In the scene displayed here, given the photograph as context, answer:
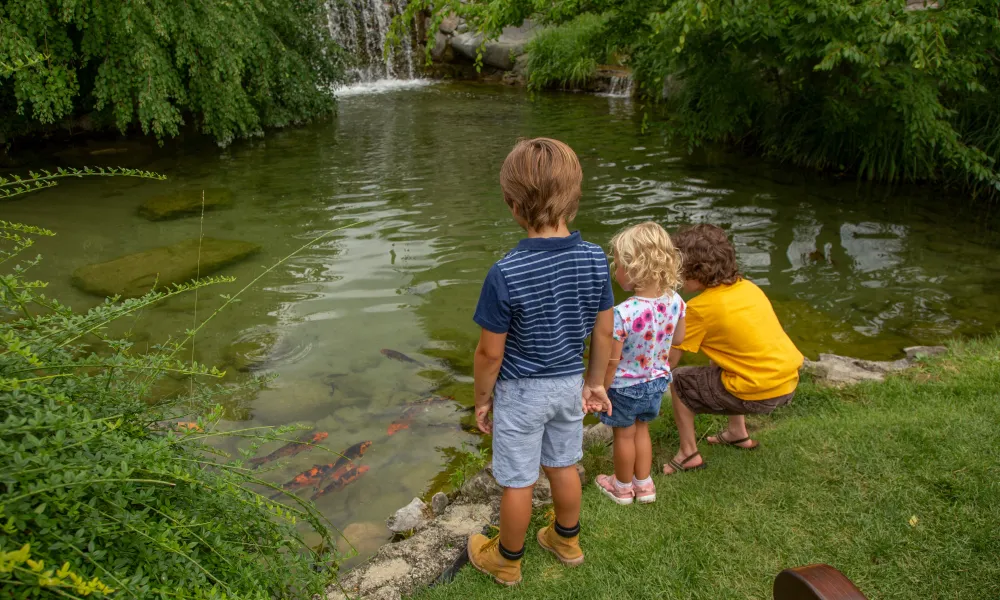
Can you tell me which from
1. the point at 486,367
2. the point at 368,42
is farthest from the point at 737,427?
the point at 368,42

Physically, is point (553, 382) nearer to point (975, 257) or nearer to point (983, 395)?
point (983, 395)

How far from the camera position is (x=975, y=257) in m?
6.87

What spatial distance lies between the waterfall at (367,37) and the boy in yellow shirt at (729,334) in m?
15.2

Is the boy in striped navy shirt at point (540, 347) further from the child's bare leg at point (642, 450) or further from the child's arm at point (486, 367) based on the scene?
the child's bare leg at point (642, 450)

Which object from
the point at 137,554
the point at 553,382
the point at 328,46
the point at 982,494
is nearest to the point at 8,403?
the point at 137,554

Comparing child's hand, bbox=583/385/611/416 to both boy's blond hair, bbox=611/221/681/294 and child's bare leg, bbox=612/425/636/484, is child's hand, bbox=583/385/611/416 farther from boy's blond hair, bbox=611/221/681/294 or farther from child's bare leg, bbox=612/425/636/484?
boy's blond hair, bbox=611/221/681/294

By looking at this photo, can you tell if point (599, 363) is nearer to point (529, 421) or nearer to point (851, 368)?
point (529, 421)

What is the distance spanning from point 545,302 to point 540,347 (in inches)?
7.0

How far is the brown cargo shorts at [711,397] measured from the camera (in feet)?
10.9

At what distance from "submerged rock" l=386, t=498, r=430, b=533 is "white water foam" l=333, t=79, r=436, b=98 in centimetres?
1364

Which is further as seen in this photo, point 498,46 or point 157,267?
point 498,46

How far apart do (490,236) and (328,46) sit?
24.5 ft

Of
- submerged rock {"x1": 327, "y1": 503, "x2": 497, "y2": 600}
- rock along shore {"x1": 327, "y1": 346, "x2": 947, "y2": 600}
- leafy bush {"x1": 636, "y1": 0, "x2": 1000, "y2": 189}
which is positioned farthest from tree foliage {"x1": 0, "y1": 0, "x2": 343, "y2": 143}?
submerged rock {"x1": 327, "y1": 503, "x2": 497, "y2": 600}

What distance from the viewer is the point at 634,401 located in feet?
10.1
